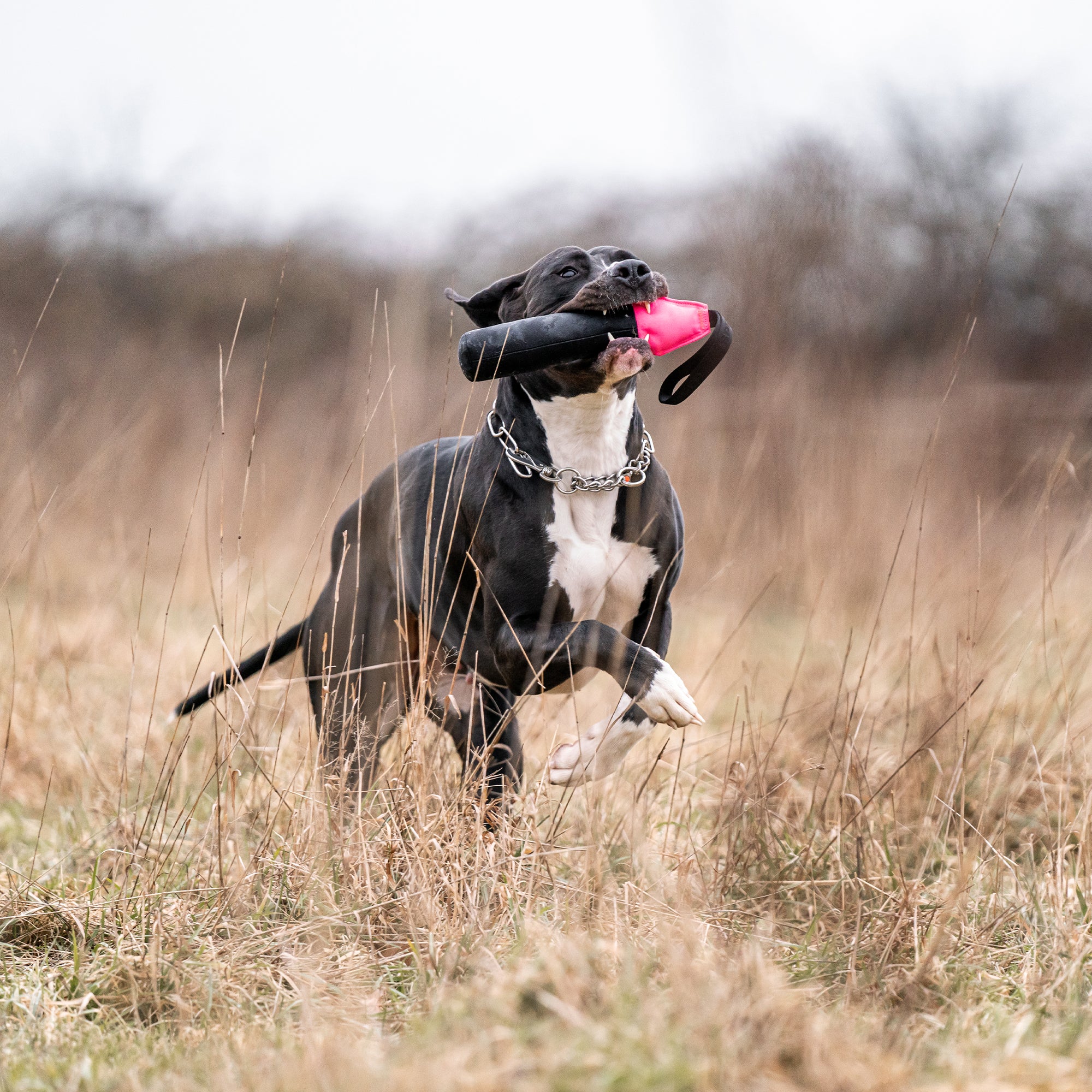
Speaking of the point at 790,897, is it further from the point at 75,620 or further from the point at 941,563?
the point at 75,620

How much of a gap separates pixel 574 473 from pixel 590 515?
0.12 meters

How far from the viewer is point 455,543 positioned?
3.03 m

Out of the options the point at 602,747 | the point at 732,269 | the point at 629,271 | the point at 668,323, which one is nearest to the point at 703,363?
the point at 668,323

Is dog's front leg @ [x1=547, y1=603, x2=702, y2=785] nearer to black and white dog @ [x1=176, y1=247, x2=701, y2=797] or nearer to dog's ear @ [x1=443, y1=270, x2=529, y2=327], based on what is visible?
black and white dog @ [x1=176, y1=247, x2=701, y2=797]

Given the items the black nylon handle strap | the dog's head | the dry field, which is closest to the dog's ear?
the dog's head

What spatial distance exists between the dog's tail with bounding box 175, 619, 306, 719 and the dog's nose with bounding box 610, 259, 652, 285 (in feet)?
4.24

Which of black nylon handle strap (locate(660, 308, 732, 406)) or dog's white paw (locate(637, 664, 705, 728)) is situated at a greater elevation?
black nylon handle strap (locate(660, 308, 732, 406))

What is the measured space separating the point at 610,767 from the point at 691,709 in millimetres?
360

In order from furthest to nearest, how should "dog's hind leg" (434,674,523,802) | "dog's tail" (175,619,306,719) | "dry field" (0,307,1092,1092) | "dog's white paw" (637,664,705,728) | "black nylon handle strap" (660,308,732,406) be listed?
1. "dog's hind leg" (434,674,523,802)
2. "dog's tail" (175,619,306,719)
3. "black nylon handle strap" (660,308,732,406)
4. "dog's white paw" (637,664,705,728)
5. "dry field" (0,307,1092,1092)

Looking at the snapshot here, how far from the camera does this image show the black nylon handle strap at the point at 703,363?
2752 mm

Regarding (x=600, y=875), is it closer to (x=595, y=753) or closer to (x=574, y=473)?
(x=595, y=753)

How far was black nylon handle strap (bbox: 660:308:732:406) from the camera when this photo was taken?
2752mm

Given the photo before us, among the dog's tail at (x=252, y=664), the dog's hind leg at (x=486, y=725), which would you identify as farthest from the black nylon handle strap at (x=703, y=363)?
the dog's tail at (x=252, y=664)

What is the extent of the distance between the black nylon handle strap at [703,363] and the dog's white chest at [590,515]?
124mm
